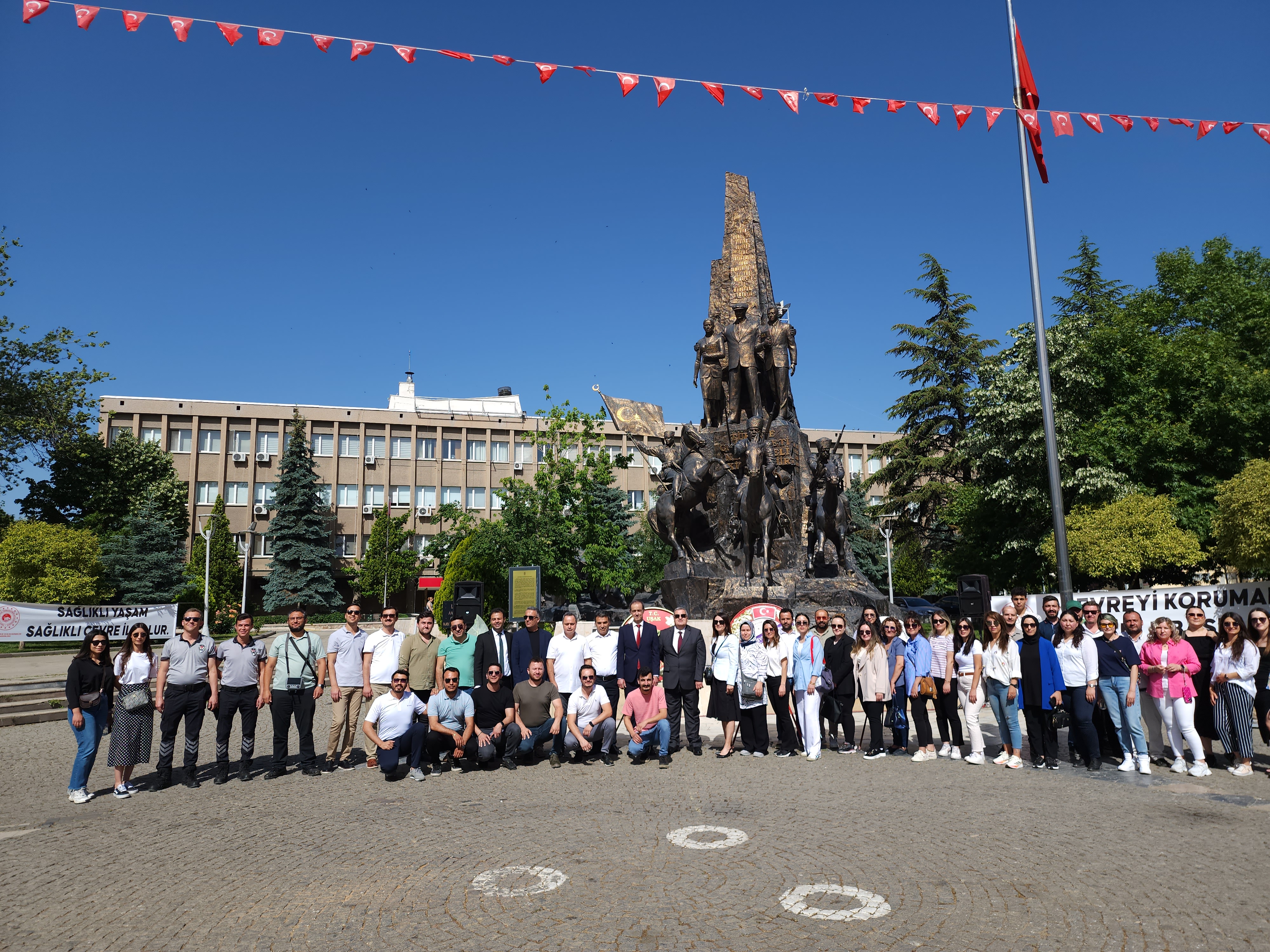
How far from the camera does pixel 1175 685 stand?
26.4ft

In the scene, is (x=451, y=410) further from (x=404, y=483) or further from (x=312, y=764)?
(x=312, y=764)

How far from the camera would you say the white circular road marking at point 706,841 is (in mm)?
5734

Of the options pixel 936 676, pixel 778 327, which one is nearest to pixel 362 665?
pixel 936 676

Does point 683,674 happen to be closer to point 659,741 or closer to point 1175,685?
point 659,741

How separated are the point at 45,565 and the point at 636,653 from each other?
100 feet

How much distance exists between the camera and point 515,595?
14.0 meters

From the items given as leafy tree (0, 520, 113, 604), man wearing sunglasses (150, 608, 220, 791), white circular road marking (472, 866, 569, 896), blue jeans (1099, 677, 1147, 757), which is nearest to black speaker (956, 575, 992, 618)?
blue jeans (1099, 677, 1147, 757)

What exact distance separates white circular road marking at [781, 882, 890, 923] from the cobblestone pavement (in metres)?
0.02

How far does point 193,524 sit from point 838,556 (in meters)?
44.6

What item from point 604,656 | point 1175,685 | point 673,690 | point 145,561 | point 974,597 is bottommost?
point 673,690

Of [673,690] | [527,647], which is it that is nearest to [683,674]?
[673,690]

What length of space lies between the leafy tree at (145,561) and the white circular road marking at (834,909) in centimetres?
3831

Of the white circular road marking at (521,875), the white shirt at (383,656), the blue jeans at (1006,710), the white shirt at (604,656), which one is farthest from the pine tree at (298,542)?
the white circular road marking at (521,875)

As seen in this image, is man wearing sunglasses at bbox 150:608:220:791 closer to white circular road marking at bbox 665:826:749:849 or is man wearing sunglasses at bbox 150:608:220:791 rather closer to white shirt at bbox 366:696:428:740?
white shirt at bbox 366:696:428:740
